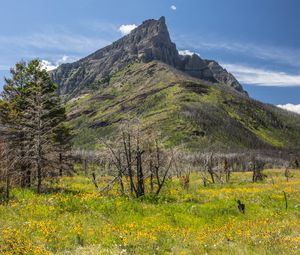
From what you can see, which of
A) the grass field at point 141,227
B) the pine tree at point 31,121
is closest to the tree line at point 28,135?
the pine tree at point 31,121

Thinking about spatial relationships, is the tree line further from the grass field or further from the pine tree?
the grass field

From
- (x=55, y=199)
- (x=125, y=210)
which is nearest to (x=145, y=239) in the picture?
(x=125, y=210)

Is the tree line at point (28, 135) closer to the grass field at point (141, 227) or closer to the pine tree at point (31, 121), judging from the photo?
the pine tree at point (31, 121)

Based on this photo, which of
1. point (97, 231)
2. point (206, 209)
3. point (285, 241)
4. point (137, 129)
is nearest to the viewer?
point (285, 241)

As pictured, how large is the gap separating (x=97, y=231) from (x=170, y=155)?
13272 mm

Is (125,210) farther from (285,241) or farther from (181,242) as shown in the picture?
(285,241)

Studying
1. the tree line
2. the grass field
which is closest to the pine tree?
the tree line

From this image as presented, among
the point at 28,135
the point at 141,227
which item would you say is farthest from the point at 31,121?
the point at 141,227

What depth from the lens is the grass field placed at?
10.8 m

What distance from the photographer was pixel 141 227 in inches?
580

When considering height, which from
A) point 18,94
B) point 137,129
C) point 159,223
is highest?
point 18,94

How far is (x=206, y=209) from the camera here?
1952cm

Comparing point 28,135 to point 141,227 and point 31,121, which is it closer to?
point 31,121

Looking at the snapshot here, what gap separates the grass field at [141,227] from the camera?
1083 cm
